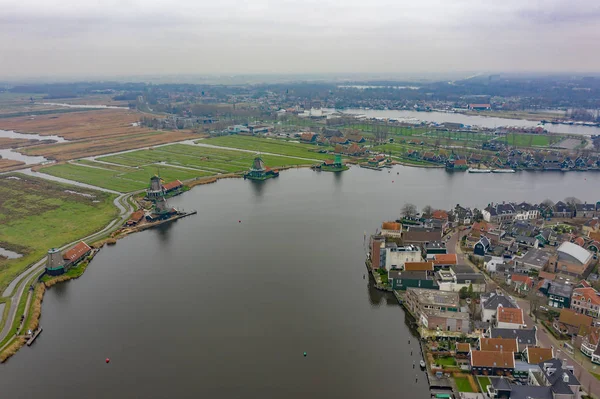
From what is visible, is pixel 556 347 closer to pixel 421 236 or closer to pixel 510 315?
pixel 510 315

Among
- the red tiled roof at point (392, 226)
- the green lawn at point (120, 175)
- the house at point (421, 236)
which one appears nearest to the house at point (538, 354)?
the house at point (421, 236)

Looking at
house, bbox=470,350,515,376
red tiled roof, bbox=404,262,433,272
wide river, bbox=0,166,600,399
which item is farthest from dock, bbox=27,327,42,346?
house, bbox=470,350,515,376

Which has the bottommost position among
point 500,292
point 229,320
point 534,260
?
point 229,320

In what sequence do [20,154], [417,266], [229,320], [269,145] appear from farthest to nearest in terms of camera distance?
1. [269,145]
2. [20,154]
3. [417,266]
4. [229,320]

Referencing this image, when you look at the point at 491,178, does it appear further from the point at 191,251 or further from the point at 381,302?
the point at 191,251

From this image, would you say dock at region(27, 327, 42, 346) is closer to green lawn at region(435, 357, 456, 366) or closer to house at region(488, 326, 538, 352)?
green lawn at region(435, 357, 456, 366)

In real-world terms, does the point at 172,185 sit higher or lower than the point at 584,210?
lower

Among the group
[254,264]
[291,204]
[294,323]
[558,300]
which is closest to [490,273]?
[558,300]

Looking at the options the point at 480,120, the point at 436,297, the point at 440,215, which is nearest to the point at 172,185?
the point at 440,215

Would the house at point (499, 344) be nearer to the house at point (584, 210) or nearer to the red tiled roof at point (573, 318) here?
the red tiled roof at point (573, 318)
